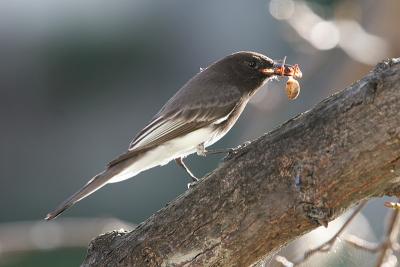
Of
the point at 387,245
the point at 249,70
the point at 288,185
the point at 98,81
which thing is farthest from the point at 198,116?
the point at 98,81

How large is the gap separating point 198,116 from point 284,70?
61 cm

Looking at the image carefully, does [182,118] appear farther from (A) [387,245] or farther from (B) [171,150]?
(A) [387,245]

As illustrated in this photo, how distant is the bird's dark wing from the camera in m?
4.61

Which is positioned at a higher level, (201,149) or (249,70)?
(249,70)

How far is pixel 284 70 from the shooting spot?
485cm

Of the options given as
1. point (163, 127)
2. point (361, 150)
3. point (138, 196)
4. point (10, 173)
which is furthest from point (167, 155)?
point (10, 173)

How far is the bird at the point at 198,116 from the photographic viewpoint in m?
4.52

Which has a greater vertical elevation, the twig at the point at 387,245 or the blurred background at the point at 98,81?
the blurred background at the point at 98,81

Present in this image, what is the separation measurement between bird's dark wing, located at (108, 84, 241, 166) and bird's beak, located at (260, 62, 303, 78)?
317mm

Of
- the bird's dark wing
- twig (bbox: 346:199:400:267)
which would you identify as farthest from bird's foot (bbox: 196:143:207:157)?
twig (bbox: 346:199:400:267)

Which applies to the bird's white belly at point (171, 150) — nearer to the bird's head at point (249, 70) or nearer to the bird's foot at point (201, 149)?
the bird's foot at point (201, 149)

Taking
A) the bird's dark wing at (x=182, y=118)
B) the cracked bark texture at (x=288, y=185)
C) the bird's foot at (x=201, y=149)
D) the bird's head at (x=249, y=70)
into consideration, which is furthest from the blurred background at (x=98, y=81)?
the cracked bark texture at (x=288, y=185)

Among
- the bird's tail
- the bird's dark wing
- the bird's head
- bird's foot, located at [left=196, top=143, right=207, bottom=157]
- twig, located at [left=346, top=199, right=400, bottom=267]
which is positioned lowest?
twig, located at [left=346, top=199, right=400, bottom=267]

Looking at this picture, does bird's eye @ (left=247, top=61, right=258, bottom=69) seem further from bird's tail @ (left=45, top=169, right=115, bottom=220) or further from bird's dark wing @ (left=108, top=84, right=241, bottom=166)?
bird's tail @ (left=45, top=169, right=115, bottom=220)
